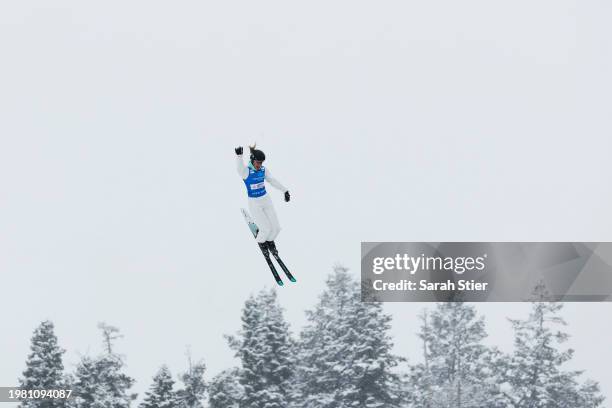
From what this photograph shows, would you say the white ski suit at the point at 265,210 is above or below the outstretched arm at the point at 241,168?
below

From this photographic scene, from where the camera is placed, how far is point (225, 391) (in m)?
69.2

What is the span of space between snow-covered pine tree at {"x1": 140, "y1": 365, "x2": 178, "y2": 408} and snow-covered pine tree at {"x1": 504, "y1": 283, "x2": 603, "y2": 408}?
68.1ft

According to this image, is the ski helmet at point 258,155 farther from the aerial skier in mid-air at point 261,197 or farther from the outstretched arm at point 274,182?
the outstretched arm at point 274,182

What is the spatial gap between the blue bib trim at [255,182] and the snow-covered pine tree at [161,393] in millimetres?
33566

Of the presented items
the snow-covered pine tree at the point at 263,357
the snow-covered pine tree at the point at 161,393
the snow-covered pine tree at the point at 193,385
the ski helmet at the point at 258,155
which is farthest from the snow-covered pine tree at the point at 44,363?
the ski helmet at the point at 258,155

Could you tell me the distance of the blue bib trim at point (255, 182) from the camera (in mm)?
30984

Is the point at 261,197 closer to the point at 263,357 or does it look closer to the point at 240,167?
the point at 240,167

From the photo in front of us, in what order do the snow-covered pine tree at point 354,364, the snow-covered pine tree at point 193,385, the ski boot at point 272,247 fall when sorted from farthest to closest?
1. the snow-covered pine tree at point 354,364
2. the snow-covered pine tree at point 193,385
3. the ski boot at point 272,247

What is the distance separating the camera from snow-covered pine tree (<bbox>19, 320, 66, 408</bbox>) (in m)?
66.3

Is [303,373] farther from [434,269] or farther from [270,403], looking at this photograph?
[434,269]

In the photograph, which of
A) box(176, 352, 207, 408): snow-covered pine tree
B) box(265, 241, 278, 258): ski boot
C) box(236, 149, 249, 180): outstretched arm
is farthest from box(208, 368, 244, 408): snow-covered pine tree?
box(236, 149, 249, 180): outstretched arm

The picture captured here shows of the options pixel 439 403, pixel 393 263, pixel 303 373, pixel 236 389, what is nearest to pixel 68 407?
pixel 236 389

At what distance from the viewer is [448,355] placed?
3735 inches

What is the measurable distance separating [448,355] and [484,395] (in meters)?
15.6
